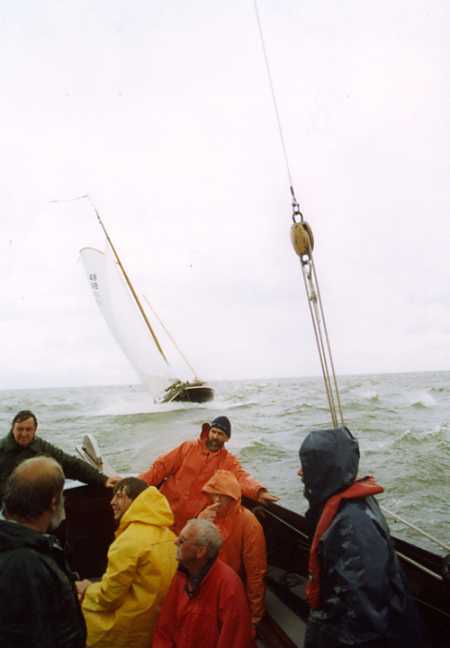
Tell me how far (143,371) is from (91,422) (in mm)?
5216

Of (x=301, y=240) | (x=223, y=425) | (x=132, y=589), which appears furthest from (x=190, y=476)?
(x=301, y=240)

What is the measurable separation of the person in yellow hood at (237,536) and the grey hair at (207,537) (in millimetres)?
736

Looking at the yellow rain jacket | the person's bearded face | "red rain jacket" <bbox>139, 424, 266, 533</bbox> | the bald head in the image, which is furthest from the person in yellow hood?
the bald head

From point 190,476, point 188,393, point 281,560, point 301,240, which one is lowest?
point 188,393

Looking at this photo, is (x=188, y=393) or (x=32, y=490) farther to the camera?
(x=188, y=393)

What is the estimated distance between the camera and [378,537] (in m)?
1.57

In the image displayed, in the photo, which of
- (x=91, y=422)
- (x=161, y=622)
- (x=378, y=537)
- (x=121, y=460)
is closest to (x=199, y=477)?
(x=161, y=622)

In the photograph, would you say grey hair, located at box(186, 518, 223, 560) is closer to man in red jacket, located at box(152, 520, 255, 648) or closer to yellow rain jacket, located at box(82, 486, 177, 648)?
man in red jacket, located at box(152, 520, 255, 648)

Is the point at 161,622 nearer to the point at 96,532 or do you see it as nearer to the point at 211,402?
the point at 96,532

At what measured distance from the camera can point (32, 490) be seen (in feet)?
4.67

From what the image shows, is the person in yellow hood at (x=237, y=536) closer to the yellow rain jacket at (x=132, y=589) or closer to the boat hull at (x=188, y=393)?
the yellow rain jacket at (x=132, y=589)

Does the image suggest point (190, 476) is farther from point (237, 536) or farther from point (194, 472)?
point (237, 536)

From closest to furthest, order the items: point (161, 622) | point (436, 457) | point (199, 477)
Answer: point (161, 622)
point (199, 477)
point (436, 457)

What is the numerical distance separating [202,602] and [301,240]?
243 centimetres
